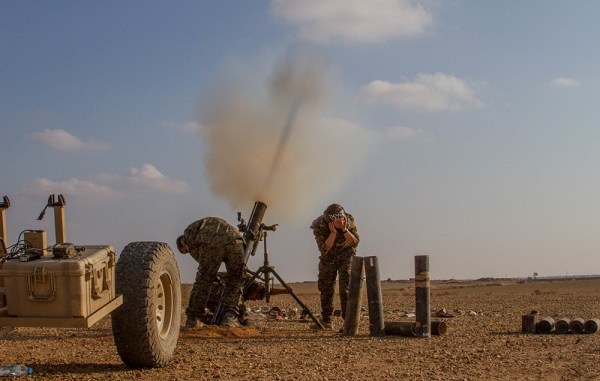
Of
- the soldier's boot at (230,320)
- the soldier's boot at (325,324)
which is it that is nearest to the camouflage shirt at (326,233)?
the soldier's boot at (325,324)

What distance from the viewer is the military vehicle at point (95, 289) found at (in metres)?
6.73

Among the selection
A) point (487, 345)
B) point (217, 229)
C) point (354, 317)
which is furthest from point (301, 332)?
point (487, 345)

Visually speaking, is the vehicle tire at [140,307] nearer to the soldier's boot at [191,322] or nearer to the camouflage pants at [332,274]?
the soldier's boot at [191,322]

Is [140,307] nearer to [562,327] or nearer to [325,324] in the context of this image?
[325,324]

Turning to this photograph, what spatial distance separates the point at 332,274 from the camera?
13.0 meters

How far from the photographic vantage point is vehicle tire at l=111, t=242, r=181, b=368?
7.51 meters

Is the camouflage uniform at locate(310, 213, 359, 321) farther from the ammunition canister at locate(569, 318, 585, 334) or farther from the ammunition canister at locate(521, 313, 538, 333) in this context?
the ammunition canister at locate(569, 318, 585, 334)

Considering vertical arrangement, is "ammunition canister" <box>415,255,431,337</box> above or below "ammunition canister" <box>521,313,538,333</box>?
above

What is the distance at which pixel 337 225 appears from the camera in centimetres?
1272

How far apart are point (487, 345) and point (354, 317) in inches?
90.2

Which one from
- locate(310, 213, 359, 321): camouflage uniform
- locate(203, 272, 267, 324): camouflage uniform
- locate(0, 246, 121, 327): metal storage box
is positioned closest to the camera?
locate(0, 246, 121, 327): metal storage box

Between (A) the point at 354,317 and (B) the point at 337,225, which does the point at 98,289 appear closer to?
(A) the point at 354,317

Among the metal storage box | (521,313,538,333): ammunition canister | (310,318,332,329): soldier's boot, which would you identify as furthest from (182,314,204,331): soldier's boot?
the metal storage box

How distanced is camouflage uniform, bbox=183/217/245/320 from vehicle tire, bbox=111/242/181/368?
3.76 metres
